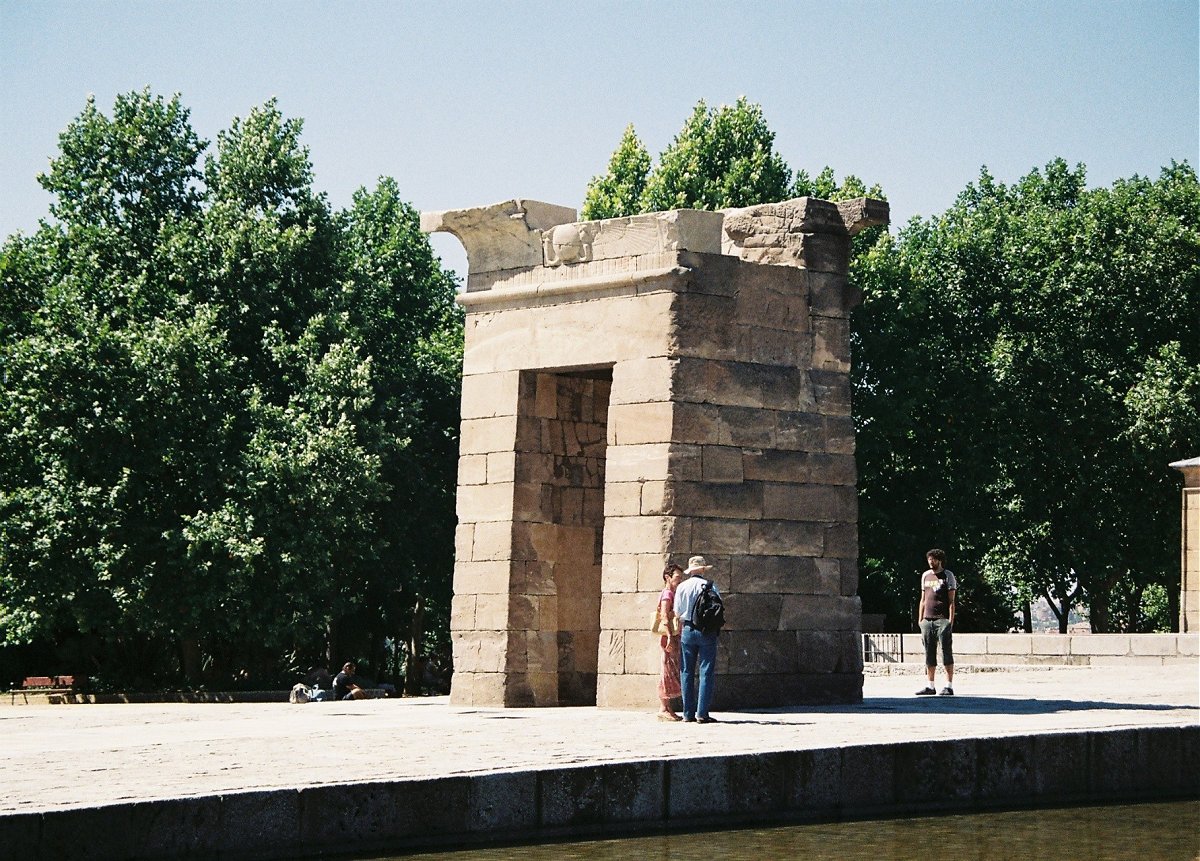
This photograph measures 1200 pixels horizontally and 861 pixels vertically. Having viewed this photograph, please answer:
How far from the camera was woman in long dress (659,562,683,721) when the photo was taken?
1528cm

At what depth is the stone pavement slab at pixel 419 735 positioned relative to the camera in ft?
33.1

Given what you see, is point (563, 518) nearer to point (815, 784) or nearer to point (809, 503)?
point (809, 503)

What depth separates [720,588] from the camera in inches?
643

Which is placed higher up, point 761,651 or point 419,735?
point 761,651

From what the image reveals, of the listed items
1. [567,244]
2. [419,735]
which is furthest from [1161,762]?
[567,244]

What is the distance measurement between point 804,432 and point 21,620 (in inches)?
774

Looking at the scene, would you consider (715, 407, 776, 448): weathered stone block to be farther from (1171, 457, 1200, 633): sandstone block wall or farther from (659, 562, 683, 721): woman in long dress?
(1171, 457, 1200, 633): sandstone block wall

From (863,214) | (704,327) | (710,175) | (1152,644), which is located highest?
(710,175)

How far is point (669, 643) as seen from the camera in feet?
50.7

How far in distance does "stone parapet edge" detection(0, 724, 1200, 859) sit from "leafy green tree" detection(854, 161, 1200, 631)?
1218 inches

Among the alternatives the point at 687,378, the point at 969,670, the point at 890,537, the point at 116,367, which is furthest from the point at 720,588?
the point at 890,537

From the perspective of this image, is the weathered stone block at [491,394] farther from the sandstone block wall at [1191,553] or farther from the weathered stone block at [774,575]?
the sandstone block wall at [1191,553]

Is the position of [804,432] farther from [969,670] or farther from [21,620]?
[21,620]

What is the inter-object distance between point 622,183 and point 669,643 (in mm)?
32023
